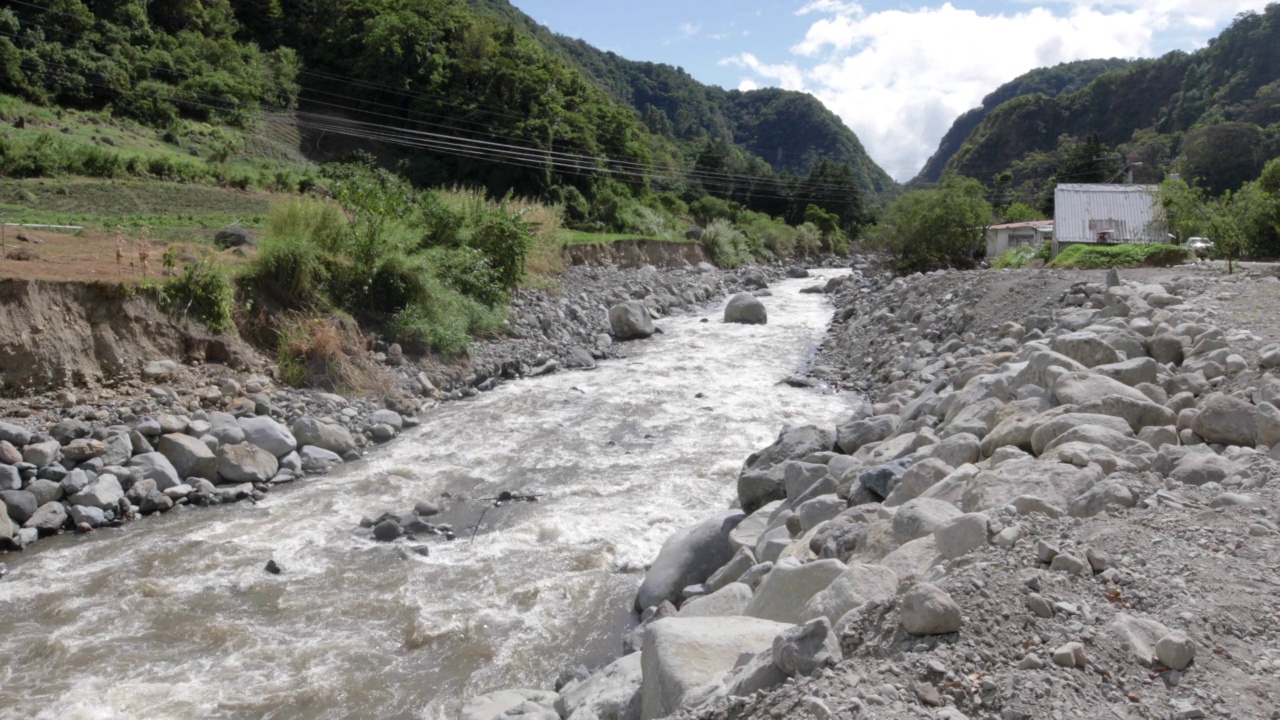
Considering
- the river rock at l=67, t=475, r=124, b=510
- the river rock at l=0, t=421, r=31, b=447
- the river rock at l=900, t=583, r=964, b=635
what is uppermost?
the river rock at l=900, t=583, r=964, b=635

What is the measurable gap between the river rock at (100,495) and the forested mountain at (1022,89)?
126794 mm

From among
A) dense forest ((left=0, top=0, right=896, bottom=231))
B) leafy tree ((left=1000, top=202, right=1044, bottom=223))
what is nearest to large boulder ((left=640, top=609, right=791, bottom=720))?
dense forest ((left=0, top=0, right=896, bottom=231))

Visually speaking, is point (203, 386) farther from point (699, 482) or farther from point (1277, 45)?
point (1277, 45)

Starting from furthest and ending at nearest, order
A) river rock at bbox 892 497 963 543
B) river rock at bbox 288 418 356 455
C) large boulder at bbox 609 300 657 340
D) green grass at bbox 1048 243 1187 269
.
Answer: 1. large boulder at bbox 609 300 657 340
2. green grass at bbox 1048 243 1187 269
3. river rock at bbox 288 418 356 455
4. river rock at bbox 892 497 963 543

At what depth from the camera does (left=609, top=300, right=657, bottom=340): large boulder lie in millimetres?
22391

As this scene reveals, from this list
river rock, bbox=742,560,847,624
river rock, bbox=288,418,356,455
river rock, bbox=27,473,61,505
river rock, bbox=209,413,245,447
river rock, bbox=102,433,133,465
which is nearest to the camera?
river rock, bbox=742,560,847,624

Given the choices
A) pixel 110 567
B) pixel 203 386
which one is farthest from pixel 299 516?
pixel 203 386

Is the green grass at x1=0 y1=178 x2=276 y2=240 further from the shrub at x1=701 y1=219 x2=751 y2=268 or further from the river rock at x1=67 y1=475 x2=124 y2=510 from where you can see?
the shrub at x1=701 y1=219 x2=751 y2=268

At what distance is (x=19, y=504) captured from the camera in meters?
8.80

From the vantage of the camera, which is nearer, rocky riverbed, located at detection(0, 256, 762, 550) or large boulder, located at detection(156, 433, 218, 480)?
rocky riverbed, located at detection(0, 256, 762, 550)

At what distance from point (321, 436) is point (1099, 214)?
3053 centimetres

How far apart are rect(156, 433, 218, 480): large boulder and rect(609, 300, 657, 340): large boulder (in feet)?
42.8

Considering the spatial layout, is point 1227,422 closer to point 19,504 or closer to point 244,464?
point 244,464

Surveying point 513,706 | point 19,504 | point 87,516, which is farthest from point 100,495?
point 513,706
